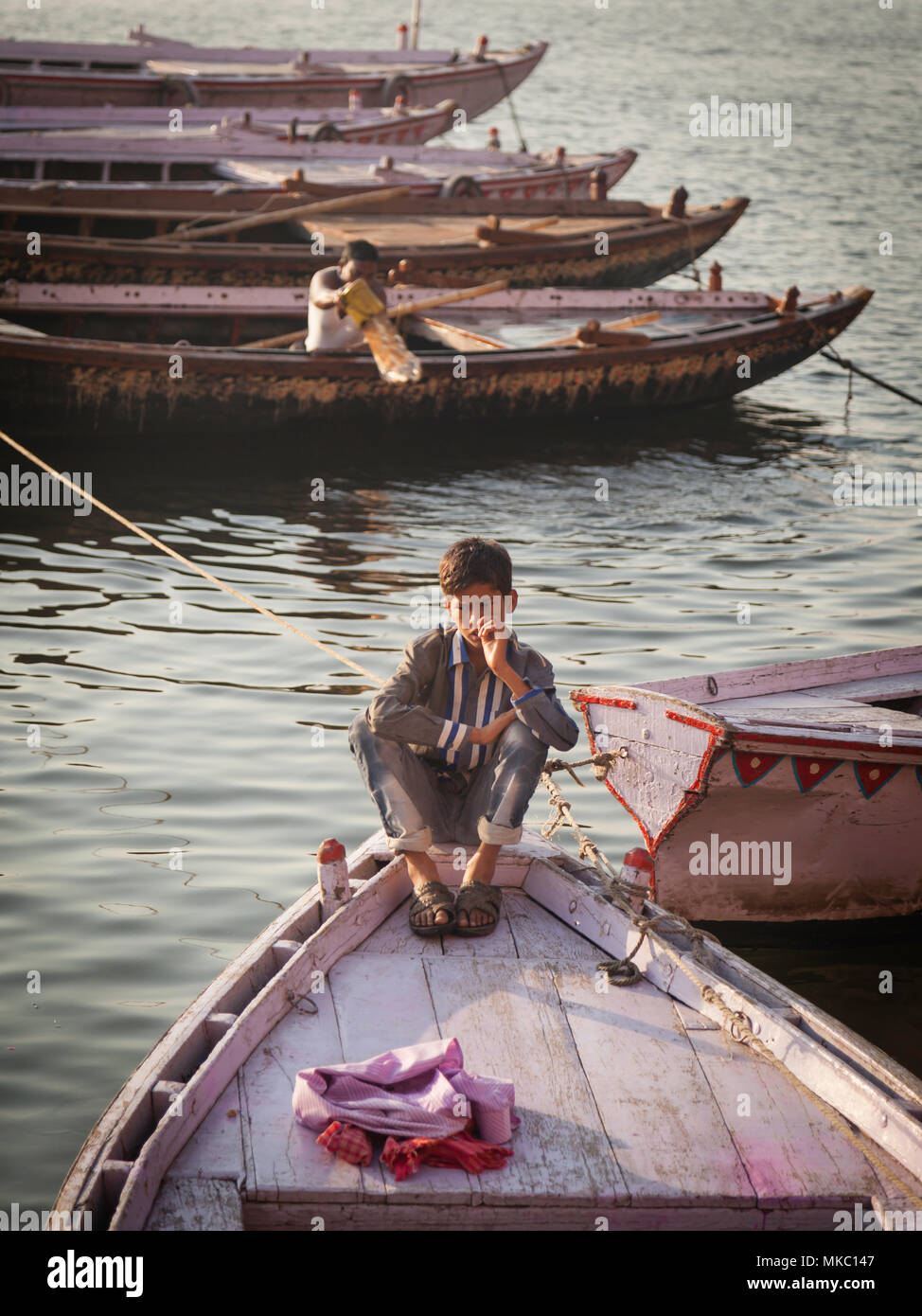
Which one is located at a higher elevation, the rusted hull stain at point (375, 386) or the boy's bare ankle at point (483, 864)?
the rusted hull stain at point (375, 386)

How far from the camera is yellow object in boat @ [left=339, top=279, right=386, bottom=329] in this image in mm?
10547

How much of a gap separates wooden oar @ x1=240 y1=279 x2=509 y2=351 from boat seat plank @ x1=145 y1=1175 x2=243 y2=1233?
8.60 m

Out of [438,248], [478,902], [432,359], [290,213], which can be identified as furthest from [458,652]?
[290,213]

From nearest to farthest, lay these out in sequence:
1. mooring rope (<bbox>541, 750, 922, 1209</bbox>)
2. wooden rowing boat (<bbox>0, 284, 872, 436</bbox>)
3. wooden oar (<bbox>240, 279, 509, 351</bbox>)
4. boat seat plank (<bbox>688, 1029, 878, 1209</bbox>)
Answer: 1. boat seat plank (<bbox>688, 1029, 878, 1209</bbox>)
2. mooring rope (<bbox>541, 750, 922, 1209</bbox>)
3. wooden rowing boat (<bbox>0, 284, 872, 436</bbox>)
4. wooden oar (<bbox>240, 279, 509, 351</bbox>)

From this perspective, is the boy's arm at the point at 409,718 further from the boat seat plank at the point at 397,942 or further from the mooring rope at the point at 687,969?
the boat seat plank at the point at 397,942

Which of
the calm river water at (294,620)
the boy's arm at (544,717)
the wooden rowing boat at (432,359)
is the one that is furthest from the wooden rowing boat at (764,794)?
the wooden rowing boat at (432,359)

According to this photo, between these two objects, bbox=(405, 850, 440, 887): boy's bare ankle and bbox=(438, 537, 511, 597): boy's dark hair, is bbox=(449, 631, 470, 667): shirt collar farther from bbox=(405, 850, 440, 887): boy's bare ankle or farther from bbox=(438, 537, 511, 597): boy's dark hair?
bbox=(405, 850, 440, 887): boy's bare ankle

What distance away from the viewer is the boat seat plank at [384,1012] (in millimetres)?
3521

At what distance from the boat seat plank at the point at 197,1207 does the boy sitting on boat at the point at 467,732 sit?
134 centimetres

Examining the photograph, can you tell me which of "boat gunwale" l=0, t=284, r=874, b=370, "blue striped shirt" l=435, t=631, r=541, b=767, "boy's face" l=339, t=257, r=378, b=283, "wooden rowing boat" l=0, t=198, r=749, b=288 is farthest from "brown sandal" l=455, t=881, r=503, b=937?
"wooden rowing boat" l=0, t=198, r=749, b=288

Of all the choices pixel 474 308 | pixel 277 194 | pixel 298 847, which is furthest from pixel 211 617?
pixel 277 194

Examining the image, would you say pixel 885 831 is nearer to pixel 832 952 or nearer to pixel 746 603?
pixel 832 952

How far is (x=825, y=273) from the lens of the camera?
18.9 m
